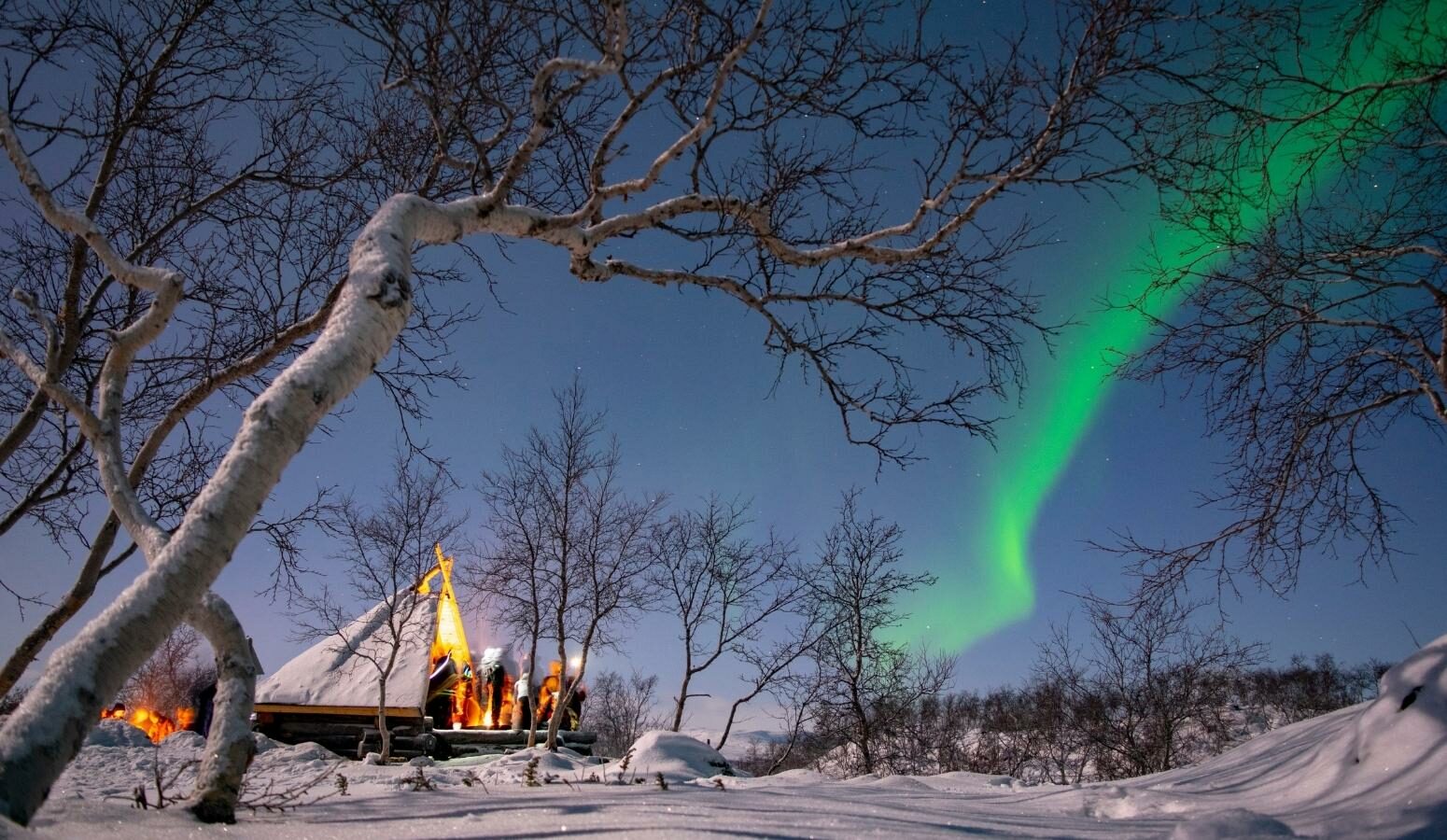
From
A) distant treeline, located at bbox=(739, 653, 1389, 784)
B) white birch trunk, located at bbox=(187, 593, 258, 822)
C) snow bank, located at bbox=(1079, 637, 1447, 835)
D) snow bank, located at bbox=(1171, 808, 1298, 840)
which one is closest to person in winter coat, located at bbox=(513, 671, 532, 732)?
distant treeline, located at bbox=(739, 653, 1389, 784)

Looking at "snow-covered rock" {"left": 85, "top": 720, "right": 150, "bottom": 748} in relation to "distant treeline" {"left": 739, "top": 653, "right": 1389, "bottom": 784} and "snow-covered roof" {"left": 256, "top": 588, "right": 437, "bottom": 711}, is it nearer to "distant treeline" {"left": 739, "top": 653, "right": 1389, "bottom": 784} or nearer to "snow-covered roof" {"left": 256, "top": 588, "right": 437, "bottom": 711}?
"snow-covered roof" {"left": 256, "top": 588, "right": 437, "bottom": 711}

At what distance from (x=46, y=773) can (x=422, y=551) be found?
15601 millimetres

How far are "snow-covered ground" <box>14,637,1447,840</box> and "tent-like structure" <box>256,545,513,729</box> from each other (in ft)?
45.3

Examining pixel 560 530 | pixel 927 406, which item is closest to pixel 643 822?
pixel 927 406

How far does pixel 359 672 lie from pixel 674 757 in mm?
13002

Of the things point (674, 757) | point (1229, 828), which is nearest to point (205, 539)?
point (1229, 828)

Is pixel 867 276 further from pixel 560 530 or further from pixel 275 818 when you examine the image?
pixel 560 530

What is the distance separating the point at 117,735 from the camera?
11461 mm

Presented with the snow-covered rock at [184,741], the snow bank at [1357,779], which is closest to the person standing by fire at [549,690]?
the snow-covered rock at [184,741]

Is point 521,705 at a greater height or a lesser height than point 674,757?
greater

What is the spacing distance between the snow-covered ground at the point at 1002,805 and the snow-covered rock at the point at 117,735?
390 inches

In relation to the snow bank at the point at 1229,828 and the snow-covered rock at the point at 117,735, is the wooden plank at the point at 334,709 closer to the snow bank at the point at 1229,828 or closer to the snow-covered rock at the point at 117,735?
the snow-covered rock at the point at 117,735

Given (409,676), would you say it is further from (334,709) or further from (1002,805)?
(1002,805)

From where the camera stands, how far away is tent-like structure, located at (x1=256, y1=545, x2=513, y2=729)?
1686cm
